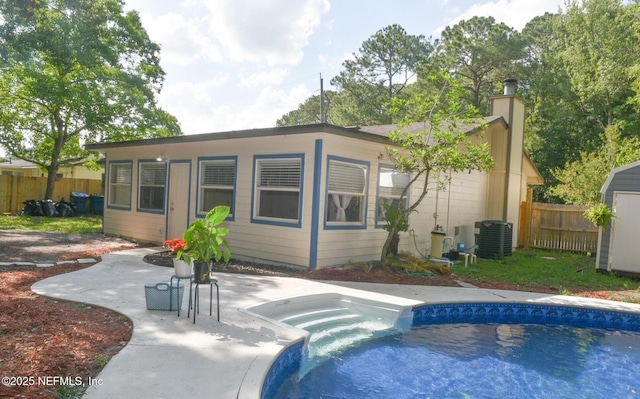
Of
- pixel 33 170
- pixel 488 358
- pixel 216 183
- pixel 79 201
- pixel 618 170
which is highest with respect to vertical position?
pixel 618 170

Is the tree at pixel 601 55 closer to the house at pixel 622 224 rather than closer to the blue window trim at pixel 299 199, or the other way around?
the house at pixel 622 224

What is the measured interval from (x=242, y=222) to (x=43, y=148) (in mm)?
15080

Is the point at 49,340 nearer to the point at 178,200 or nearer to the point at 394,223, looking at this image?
the point at 394,223

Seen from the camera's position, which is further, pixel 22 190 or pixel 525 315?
pixel 22 190

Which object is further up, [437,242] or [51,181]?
[51,181]

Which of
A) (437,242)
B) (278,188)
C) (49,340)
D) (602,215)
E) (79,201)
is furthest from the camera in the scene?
(79,201)

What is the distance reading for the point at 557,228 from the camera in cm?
1344

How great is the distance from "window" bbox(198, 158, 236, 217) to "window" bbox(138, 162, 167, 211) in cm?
147

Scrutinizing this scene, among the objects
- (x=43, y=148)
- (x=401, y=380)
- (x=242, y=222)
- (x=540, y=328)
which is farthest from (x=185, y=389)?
(x=43, y=148)

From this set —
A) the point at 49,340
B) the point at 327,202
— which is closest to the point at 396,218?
the point at 327,202

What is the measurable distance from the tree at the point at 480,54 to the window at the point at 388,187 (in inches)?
570

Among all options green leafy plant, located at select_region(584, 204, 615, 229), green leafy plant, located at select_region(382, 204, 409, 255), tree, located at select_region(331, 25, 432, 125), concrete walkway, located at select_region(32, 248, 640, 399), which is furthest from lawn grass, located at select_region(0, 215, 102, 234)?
tree, located at select_region(331, 25, 432, 125)

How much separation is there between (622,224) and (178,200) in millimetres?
9658

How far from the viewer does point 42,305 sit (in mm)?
4629
